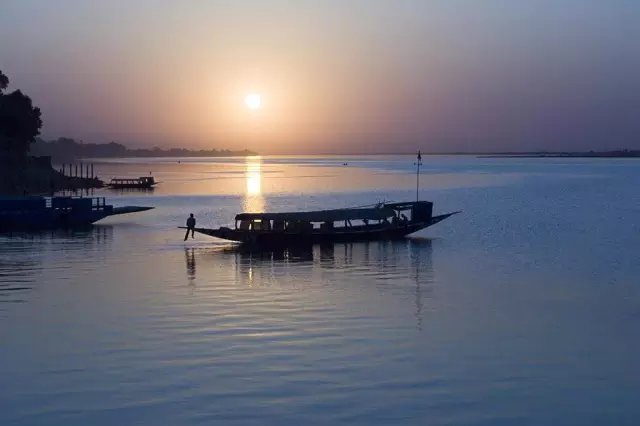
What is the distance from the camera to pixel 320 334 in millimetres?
21312

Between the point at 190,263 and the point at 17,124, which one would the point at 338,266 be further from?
the point at 17,124

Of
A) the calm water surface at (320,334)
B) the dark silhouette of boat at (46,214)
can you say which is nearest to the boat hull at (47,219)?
the dark silhouette of boat at (46,214)

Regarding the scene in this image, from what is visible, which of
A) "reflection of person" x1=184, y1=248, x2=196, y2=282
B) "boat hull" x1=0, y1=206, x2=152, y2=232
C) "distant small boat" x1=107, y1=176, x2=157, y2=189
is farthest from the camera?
"distant small boat" x1=107, y1=176, x2=157, y2=189

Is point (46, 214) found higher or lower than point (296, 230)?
higher

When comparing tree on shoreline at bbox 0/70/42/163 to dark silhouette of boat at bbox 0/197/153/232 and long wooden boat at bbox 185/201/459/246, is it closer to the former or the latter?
dark silhouette of boat at bbox 0/197/153/232

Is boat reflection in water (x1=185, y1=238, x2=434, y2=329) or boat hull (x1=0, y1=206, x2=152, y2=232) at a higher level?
boat hull (x1=0, y1=206, x2=152, y2=232)

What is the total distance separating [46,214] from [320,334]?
33952mm

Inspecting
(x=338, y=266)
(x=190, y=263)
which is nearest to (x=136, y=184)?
(x=190, y=263)

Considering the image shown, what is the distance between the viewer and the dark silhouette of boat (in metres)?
48.8

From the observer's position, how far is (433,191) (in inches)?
4190

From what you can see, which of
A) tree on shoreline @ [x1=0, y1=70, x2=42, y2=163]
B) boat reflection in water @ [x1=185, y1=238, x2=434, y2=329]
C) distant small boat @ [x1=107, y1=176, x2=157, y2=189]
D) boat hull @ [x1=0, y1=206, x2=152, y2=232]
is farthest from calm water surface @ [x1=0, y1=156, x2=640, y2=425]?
distant small boat @ [x1=107, y1=176, x2=157, y2=189]

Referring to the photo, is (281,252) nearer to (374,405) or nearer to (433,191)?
(374,405)

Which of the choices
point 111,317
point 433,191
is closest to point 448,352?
point 111,317

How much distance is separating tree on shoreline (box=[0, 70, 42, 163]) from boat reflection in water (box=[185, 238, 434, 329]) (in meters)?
48.6
